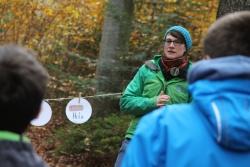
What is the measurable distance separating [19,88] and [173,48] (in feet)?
9.20

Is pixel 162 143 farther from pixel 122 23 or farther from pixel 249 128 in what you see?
pixel 122 23

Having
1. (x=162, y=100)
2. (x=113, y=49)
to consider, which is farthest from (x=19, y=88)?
(x=113, y=49)

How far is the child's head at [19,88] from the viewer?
6.68 ft

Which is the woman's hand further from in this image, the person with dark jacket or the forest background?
the forest background

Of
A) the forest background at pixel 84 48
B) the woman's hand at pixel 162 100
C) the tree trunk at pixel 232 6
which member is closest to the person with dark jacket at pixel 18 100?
the woman's hand at pixel 162 100

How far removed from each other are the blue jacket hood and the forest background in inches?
211

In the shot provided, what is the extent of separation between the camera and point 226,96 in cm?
232

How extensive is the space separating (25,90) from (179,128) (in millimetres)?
680

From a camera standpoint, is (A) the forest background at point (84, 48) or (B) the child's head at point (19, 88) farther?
(A) the forest background at point (84, 48)

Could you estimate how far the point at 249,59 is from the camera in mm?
2406

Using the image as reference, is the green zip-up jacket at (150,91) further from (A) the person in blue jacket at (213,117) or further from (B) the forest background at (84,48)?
(B) the forest background at (84,48)

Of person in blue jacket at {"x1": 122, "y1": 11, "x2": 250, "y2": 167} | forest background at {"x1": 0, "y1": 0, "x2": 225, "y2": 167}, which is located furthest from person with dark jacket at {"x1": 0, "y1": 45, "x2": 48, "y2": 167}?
forest background at {"x1": 0, "y1": 0, "x2": 225, "y2": 167}

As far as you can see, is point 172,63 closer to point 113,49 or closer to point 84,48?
point 113,49

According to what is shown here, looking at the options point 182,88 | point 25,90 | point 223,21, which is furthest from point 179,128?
point 182,88
